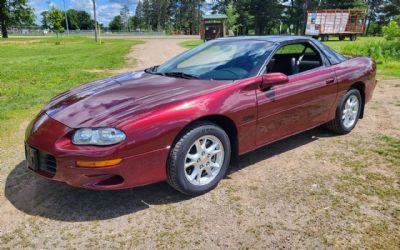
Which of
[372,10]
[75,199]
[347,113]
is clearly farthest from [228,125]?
[372,10]

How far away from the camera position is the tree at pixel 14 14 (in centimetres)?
4919

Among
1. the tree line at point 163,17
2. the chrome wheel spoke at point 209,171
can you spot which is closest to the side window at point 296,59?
the chrome wheel spoke at point 209,171

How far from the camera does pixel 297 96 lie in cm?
400

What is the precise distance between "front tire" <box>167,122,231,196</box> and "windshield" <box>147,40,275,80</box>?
2.28 feet

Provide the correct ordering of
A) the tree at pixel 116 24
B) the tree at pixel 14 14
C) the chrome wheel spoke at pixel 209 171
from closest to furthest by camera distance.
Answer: the chrome wheel spoke at pixel 209 171
the tree at pixel 14 14
the tree at pixel 116 24

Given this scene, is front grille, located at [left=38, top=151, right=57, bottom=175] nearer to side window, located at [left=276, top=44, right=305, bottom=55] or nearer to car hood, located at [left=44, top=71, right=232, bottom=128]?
car hood, located at [left=44, top=71, right=232, bottom=128]

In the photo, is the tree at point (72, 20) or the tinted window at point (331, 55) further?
the tree at point (72, 20)

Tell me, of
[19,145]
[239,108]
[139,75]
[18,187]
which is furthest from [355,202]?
[19,145]

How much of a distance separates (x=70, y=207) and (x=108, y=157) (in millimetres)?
735

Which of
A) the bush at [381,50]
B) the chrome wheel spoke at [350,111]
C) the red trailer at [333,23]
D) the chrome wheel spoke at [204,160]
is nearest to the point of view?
the chrome wheel spoke at [204,160]

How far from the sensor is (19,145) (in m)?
4.72

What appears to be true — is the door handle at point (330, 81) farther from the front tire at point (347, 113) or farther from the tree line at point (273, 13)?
the tree line at point (273, 13)

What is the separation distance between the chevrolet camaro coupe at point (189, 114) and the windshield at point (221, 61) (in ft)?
0.04

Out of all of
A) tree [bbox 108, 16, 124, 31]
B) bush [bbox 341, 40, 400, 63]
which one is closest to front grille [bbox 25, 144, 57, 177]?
bush [bbox 341, 40, 400, 63]
